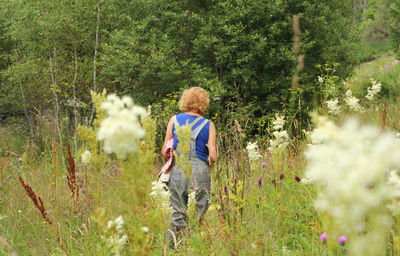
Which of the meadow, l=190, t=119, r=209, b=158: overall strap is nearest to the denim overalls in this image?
l=190, t=119, r=209, b=158: overall strap

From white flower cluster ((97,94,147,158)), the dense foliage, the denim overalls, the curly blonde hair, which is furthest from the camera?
the dense foliage

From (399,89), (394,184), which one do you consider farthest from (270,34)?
(394,184)

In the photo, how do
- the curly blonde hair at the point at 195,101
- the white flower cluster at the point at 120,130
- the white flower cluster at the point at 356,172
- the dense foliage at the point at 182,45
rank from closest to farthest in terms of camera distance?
the white flower cluster at the point at 356,172 < the white flower cluster at the point at 120,130 < the curly blonde hair at the point at 195,101 < the dense foliage at the point at 182,45

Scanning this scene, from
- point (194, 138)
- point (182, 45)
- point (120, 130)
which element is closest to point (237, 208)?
point (194, 138)

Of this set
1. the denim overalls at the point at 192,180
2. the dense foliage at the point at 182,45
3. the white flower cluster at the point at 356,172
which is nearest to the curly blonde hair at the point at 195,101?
the denim overalls at the point at 192,180

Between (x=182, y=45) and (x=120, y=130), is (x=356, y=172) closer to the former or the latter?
(x=120, y=130)

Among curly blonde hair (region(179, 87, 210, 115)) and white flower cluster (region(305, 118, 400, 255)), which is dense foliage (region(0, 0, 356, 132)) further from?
white flower cluster (region(305, 118, 400, 255))

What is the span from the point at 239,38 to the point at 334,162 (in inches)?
326

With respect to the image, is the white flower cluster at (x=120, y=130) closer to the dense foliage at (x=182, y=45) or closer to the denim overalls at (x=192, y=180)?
the denim overalls at (x=192, y=180)

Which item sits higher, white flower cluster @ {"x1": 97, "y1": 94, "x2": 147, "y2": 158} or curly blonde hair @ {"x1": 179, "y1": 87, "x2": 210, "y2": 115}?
curly blonde hair @ {"x1": 179, "y1": 87, "x2": 210, "y2": 115}

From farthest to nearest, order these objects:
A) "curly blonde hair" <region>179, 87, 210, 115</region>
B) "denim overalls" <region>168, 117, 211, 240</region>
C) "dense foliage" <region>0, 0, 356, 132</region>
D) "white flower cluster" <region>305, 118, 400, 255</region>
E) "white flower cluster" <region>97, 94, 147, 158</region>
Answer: "dense foliage" <region>0, 0, 356, 132</region>, "curly blonde hair" <region>179, 87, 210, 115</region>, "denim overalls" <region>168, 117, 211, 240</region>, "white flower cluster" <region>97, 94, 147, 158</region>, "white flower cluster" <region>305, 118, 400, 255</region>

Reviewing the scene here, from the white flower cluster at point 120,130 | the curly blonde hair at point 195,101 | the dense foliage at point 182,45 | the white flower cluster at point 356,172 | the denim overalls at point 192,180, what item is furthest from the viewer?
the dense foliage at point 182,45

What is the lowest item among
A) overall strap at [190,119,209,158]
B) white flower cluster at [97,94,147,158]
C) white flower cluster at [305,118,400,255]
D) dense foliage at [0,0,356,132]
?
white flower cluster at [305,118,400,255]

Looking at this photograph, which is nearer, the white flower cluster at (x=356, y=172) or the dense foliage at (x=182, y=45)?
the white flower cluster at (x=356, y=172)
